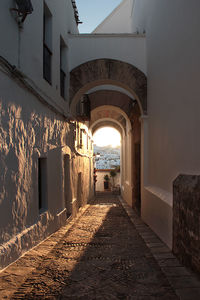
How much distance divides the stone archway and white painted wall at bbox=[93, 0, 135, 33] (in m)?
5.72

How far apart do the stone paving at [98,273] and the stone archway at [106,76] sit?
13.7 ft

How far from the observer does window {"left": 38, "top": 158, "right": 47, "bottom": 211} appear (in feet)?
17.9

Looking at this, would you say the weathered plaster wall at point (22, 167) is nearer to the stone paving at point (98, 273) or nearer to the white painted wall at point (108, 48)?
the stone paving at point (98, 273)

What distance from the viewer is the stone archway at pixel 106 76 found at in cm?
782

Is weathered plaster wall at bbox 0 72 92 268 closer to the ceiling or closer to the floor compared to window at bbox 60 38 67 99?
closer to the floor

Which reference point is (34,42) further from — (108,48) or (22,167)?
(108,48)

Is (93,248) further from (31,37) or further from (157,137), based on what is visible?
(31,37)

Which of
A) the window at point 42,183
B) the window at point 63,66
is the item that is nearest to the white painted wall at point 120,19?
the window at point 63,66

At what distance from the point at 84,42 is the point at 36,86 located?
3854 millimetres

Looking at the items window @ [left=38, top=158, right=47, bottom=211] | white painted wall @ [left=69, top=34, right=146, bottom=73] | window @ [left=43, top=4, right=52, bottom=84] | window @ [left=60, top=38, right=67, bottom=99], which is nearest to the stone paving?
window @ [left=38, top=158, right=47, bottom=211]

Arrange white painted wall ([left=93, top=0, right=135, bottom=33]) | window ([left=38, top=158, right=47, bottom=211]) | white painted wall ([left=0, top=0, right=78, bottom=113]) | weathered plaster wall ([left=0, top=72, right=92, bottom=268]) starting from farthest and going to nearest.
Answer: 1. white painted wall ([left=93, top=0, right=135, bottom=33])
2. window ([left=38, top=158, right=47, bottom=211])
3. white painted wall ([left=0, top=0, right=78, bottom=113])
4. weathered plaster wall ([left=0, top=72, right=92, bottom=268])

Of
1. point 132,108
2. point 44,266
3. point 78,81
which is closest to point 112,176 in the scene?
point 132,108

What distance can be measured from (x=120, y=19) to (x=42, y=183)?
10397 mm

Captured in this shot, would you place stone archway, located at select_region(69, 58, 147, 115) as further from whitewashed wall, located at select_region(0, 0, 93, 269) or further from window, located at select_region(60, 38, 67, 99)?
whitewashed wall, located at select_region(0, 0, 93, 269)
